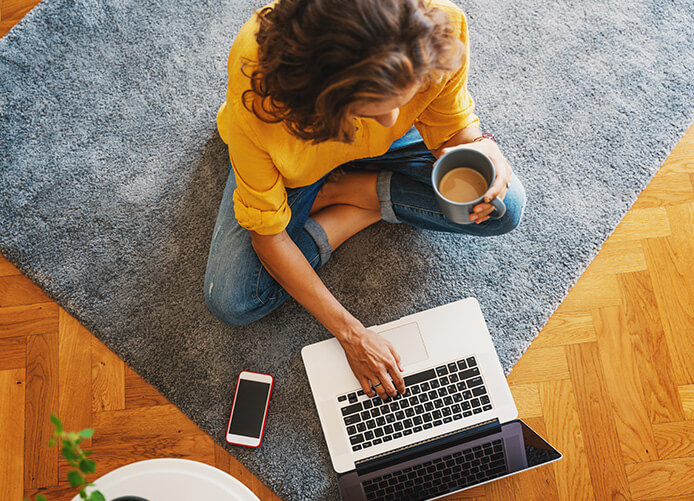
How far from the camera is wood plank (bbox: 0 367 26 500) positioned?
113 cm

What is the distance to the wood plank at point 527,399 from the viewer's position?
1154 millimetres

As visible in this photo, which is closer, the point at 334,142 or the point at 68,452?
the point at 68,452

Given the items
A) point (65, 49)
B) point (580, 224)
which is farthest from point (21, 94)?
point (580, 224)

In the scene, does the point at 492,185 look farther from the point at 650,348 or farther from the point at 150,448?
the point at 150,448

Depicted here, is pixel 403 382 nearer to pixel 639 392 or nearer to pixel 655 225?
pixel 639 392

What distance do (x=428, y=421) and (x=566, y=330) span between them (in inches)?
15.7

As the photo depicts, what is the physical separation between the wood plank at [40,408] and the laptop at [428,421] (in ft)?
1.97

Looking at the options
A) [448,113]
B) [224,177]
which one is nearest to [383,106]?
[448,113]

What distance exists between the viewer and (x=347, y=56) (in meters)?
0.57

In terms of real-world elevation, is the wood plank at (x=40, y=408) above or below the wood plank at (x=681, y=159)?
above

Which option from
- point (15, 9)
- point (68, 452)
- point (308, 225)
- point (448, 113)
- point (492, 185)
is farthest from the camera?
point (15, 9)

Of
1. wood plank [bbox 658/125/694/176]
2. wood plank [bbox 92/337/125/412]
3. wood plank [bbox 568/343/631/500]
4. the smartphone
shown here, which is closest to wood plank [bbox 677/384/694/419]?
wood plank [bbox 568/343/631/500]

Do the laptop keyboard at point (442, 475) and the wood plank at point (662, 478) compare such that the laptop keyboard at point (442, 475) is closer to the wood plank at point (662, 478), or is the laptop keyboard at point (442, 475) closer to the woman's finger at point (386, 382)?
the woman's finger at point (386, 382)

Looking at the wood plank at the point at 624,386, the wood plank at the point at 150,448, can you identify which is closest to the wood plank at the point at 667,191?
the wood plank at the point at 624,386
